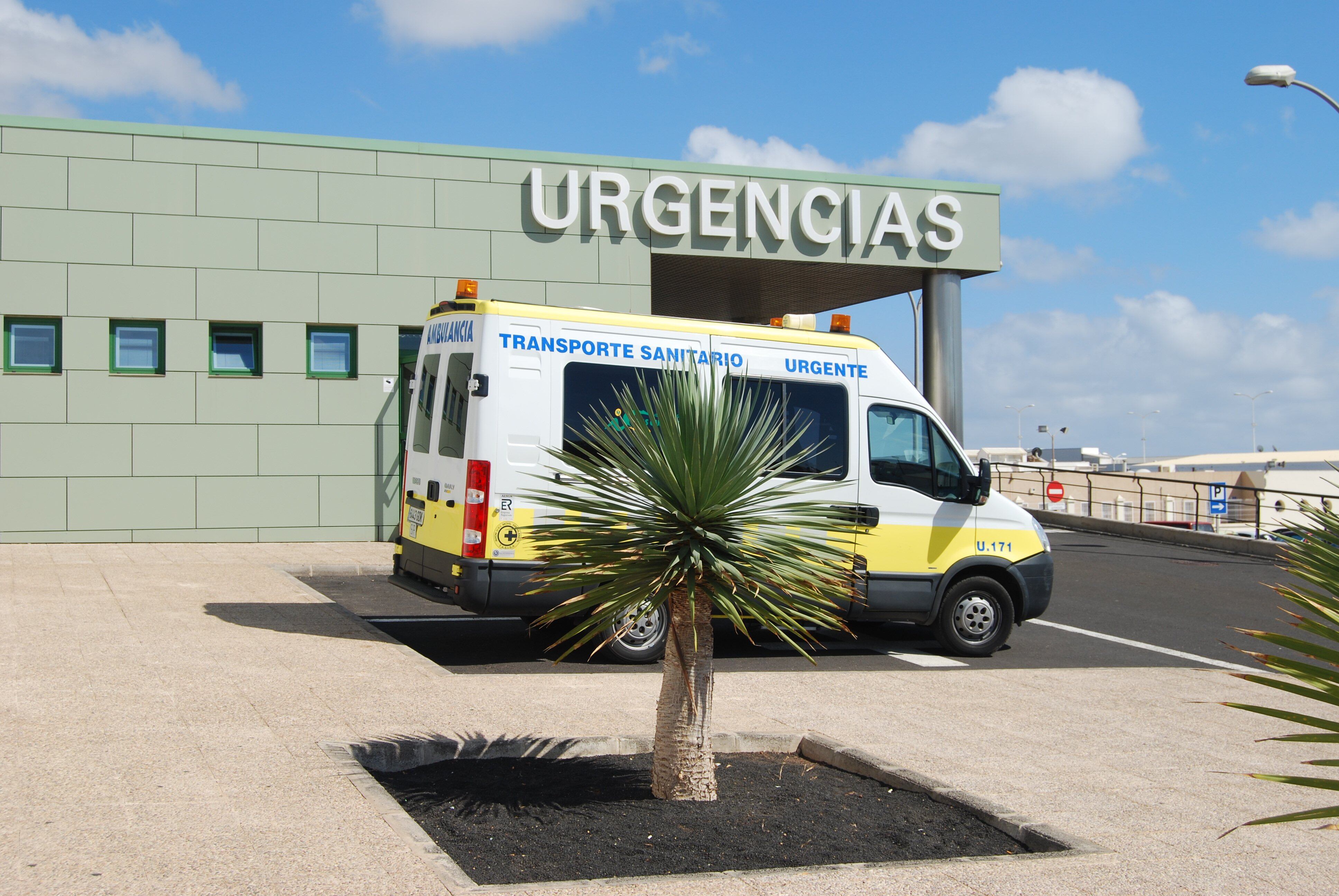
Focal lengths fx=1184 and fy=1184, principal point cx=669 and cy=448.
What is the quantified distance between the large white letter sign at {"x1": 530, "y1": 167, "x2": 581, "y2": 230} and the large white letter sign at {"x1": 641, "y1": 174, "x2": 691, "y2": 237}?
1085 mm

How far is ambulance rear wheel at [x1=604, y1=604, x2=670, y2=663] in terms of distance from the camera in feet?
30.3

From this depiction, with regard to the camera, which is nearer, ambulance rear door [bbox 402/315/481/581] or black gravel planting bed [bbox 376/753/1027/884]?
black gravel planting bed [bbox 376/753/1027/884]

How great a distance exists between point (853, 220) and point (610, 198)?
421cm

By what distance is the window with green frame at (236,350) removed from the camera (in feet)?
57.4

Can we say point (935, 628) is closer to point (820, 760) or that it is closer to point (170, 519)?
point (820, 760)

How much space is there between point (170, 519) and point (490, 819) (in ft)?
45.7

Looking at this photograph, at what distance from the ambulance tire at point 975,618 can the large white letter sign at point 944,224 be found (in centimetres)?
1111

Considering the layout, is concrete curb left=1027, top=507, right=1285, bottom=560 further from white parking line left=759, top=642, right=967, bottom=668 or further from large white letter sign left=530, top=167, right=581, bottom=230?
white parking line left=759, top=642, right=967, bottom=668

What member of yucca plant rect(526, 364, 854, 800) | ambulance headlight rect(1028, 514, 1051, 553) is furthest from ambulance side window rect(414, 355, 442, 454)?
ambulance headlight rect(1028, 514, 1051, 553)

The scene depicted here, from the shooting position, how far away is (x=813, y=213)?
65.6 ft

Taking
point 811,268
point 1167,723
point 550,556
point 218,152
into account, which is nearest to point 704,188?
point 811,268

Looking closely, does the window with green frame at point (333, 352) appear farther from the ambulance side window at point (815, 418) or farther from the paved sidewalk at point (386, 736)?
the ambulance side window at point (815, 418)

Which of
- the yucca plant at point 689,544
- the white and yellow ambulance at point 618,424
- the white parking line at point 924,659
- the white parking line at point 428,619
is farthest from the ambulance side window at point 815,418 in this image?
the yucca plant at point 689,544

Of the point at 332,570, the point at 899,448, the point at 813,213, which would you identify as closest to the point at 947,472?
the point at 899,448
